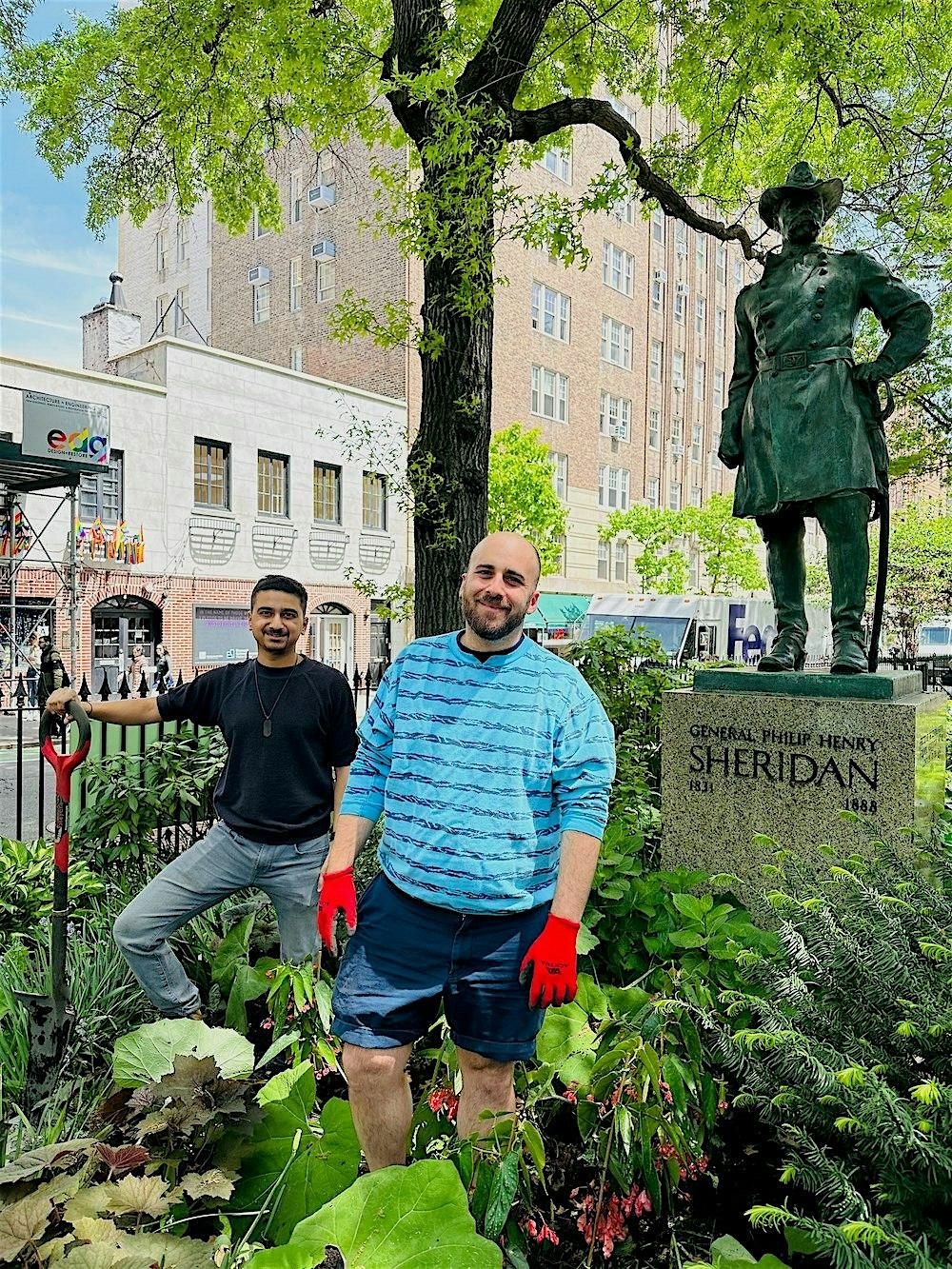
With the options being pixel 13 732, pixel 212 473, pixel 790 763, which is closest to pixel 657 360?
pixel 212 473

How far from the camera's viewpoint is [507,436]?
86.1ft

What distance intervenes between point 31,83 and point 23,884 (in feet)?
24.8

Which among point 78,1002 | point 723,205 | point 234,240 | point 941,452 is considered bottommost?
point 78,1002

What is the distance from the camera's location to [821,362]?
186 inches

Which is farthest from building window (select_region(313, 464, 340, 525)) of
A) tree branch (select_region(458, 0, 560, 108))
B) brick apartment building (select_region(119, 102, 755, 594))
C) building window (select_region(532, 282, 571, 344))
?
tree branch (select_region(458, 0, 560, 108))

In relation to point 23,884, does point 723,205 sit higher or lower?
higher

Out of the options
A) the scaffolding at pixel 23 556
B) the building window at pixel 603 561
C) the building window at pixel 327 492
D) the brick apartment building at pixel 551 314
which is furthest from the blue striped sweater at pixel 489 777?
the building window at pixel 603 561

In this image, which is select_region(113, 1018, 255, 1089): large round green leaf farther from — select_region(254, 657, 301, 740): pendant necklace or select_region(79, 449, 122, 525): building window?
select_region(79, 449, 122, 525): building window

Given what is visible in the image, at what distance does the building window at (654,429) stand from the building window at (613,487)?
3448 mm

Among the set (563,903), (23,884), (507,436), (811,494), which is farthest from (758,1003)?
(507,436)

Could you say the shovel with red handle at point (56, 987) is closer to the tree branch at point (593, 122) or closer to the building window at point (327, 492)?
the tree branch at point (593, 122)

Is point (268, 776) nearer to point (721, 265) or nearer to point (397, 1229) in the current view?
point (397, 1229)

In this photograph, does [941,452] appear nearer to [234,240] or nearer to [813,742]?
[813,742]

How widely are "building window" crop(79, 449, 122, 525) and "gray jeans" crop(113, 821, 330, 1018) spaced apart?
19.7 m
